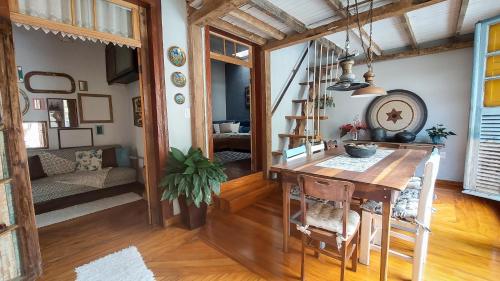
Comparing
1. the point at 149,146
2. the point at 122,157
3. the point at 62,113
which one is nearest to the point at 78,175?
the point at 122,157

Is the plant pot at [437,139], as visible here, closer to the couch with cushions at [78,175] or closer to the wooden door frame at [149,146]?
the wooden door frame at [149,146]

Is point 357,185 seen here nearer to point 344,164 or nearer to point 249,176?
point 344,164

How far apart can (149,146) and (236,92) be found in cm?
475

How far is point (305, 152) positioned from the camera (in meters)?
2.55

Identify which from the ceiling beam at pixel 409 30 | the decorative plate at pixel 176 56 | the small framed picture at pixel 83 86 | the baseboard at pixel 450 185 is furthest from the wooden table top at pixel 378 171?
the small framed picture at pixel 83 86

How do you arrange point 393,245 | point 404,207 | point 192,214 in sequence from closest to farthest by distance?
point 404,207
point 393,245
point 192,214

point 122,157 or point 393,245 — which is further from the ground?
point 122,157

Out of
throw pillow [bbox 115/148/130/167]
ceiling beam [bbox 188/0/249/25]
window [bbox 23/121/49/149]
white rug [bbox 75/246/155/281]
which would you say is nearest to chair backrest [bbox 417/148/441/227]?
ceiling beam [bbox 188/0/249/25]

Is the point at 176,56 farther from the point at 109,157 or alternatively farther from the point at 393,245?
the point at 393,245

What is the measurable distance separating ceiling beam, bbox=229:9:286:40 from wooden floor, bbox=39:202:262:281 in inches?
101

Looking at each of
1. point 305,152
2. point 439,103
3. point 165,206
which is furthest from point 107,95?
point 439,103

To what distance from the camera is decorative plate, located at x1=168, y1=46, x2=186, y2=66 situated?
8.22 feet

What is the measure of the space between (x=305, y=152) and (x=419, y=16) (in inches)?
89.5

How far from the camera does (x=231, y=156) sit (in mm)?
5234
